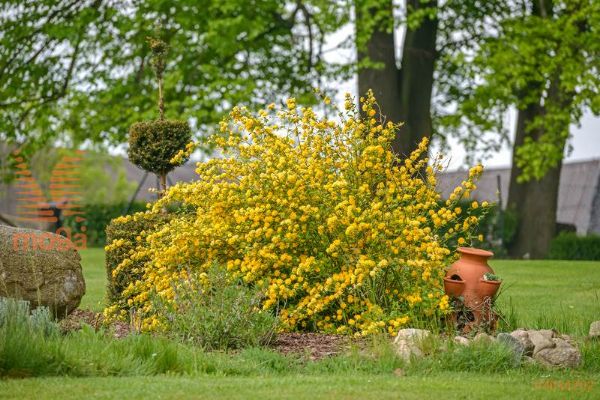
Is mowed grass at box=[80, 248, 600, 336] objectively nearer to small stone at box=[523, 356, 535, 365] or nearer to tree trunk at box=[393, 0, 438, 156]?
small stone at box=[523, 356, 535, 365]

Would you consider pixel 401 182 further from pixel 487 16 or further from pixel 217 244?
pixel 487 16

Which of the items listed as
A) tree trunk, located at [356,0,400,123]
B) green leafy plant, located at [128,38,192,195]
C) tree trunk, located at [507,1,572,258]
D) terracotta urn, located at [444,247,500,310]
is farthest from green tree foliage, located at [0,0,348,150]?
terracotta urn, located at [444,247,500,310]

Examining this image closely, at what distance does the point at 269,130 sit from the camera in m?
8.91

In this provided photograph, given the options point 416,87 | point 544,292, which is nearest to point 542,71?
point 416,87

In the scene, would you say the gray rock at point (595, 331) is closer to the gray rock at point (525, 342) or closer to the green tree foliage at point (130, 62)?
the gray rock at point (525, 342)

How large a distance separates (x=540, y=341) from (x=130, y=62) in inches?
597

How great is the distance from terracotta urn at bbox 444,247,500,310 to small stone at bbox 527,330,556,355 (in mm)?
1025

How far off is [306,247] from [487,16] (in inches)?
540

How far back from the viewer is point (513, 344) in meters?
6.77

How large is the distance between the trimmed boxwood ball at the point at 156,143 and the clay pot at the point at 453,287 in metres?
3.62

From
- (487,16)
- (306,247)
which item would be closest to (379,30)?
(487,16)

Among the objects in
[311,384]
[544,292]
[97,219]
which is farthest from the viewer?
[97,219]

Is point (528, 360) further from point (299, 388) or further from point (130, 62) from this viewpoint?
point (130, 62)

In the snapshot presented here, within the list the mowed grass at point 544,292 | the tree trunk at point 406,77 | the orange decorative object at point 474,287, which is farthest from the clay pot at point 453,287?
the tree trunk at point 406,77
